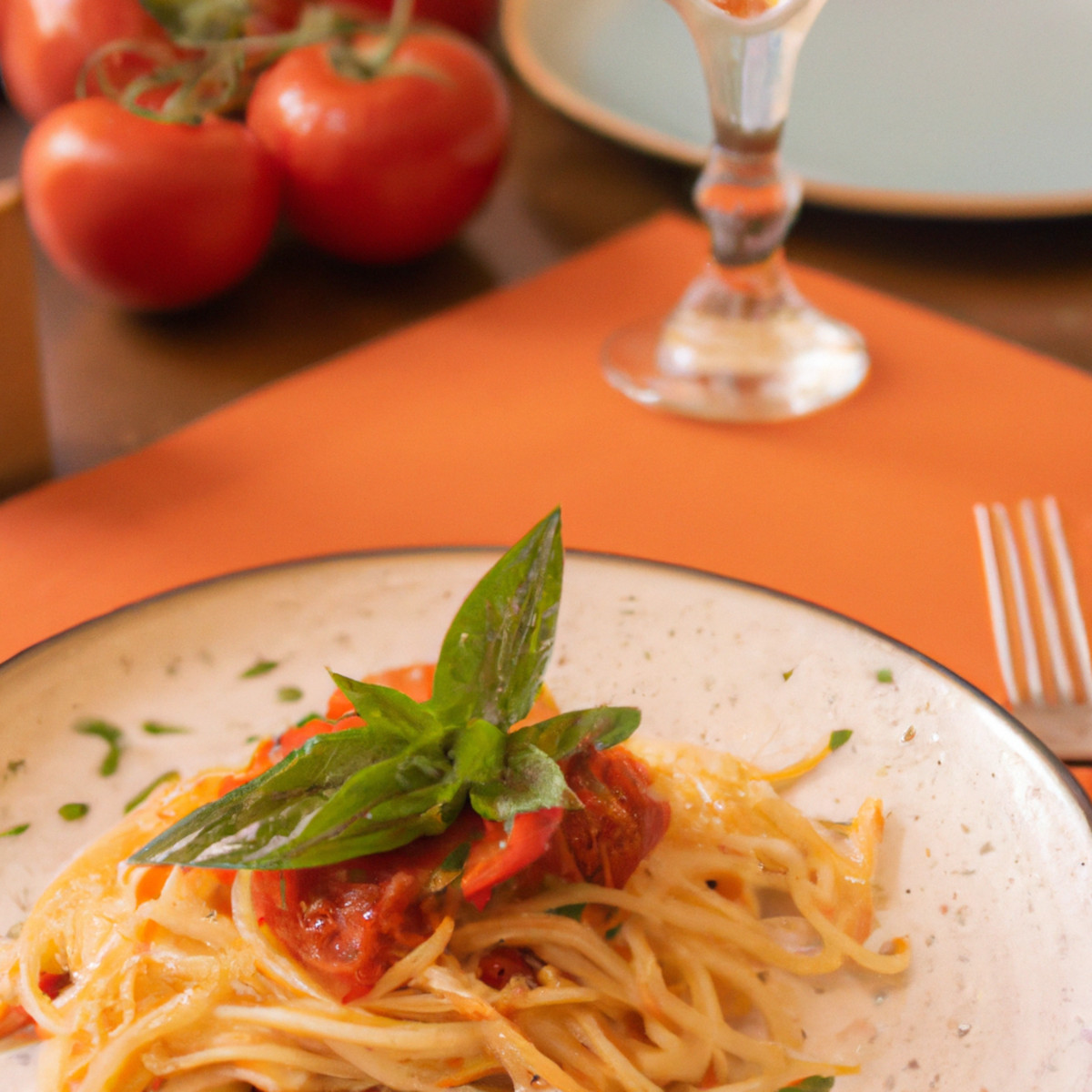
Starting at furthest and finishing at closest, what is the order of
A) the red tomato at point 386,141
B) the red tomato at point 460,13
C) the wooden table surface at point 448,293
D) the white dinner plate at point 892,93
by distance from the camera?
1. the red tomato at point 460,13
2. the white dinner plate at point 892,93
3. the red tomato at point 386,141
4. the wooden table surface at point 448,293

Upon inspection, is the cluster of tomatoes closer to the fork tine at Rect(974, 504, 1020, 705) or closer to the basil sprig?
the fork tine at Rect(974, 504, 1020, 705)

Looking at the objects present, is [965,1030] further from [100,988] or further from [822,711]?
[100,988]

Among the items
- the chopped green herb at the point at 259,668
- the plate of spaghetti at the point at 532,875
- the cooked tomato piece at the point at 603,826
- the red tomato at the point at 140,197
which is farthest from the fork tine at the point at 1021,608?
the red tomato at the point at 140,197

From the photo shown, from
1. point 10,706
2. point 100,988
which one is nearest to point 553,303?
point 10,706

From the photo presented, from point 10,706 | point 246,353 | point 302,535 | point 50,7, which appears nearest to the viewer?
point 10,706

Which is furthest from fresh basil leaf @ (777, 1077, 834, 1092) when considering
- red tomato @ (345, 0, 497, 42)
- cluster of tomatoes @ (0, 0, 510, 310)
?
red tomato @ (345, 0, 497, 42)

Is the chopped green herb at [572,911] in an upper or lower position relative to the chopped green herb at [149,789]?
lower

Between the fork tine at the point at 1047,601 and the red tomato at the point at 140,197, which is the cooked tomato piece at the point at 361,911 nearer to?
the fork tine at the point at 1047,601

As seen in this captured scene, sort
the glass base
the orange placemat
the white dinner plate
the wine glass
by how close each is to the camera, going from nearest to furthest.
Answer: the orange placemat < the wine glass < the glass base < the white dinner plate
